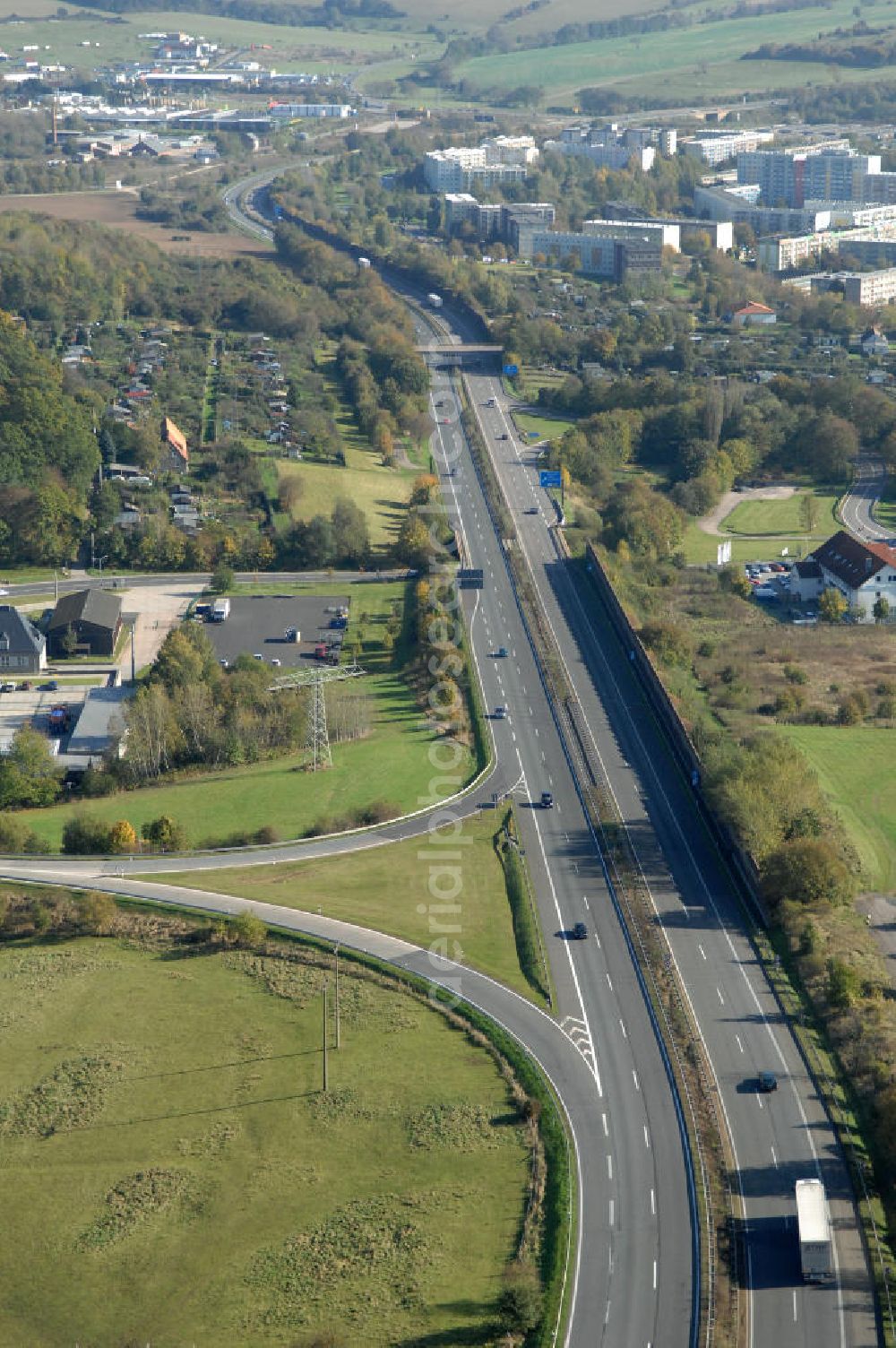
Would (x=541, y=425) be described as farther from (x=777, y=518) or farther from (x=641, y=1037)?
(x=641, y=1037)

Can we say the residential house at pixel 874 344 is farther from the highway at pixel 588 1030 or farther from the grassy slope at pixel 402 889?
the grassy slope at pixel 402 889

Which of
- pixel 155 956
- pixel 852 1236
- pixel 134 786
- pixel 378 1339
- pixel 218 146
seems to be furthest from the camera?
pixel 218 146

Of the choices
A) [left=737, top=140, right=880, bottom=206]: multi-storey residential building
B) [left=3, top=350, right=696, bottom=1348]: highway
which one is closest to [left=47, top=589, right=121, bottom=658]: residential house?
[left=3, top=350, right=696, bottom=1348]: highway

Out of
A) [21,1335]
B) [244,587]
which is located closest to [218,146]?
[244,587]

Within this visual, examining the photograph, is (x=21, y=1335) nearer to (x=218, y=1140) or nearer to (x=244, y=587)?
(x=218, y=1140)

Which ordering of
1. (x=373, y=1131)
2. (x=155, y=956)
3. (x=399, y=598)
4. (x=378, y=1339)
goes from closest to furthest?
(x=378, y=1339) < (x=373, y=1131) < (x=155, y=956) < (x=399, y=598)

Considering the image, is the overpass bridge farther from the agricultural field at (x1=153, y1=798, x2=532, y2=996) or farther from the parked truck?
the parked truck

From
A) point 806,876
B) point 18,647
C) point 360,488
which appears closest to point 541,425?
point 360,488

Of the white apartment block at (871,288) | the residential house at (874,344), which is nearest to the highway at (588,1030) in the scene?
the residential house at (874,344)
